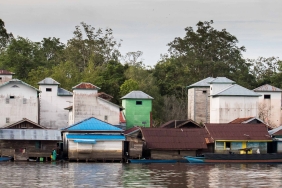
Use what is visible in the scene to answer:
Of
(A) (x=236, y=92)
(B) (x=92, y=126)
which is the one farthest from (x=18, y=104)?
(A) (x=236, y=92)

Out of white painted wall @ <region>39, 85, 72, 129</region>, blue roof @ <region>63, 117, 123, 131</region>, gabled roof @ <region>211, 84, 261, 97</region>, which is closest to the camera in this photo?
blue roof @ <region>63, 117, 123, 131</region>

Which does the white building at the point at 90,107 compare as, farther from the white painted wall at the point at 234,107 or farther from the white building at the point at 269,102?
the white building at the point at 269,102

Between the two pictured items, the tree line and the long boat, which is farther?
the tree line

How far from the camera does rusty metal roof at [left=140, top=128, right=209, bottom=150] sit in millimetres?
60812

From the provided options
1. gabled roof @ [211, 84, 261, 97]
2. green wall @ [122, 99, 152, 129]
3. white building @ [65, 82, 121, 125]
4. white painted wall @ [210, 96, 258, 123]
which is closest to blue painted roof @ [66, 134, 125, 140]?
white building @ [65, 82, 121, 125]

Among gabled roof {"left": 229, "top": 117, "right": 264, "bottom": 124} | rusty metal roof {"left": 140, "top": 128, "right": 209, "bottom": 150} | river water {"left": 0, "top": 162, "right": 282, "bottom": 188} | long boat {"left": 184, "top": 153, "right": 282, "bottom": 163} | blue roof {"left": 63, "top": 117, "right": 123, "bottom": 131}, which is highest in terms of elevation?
gabled roof {"left": 229, "top": 117, "right": 264, "bottom": 124}

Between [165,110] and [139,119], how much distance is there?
12848 millimetres

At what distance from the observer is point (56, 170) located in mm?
48438

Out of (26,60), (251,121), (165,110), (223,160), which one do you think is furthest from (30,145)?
(26,60)

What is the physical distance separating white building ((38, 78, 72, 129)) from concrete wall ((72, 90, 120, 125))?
18.3 ft

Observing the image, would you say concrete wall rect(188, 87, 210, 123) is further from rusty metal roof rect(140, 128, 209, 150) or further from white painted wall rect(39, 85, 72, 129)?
white painted wall rect(39, 85, 72, 129)

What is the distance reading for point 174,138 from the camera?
6181cm

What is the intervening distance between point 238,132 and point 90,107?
14.7 metres

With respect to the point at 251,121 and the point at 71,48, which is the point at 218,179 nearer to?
the point at 251,121
